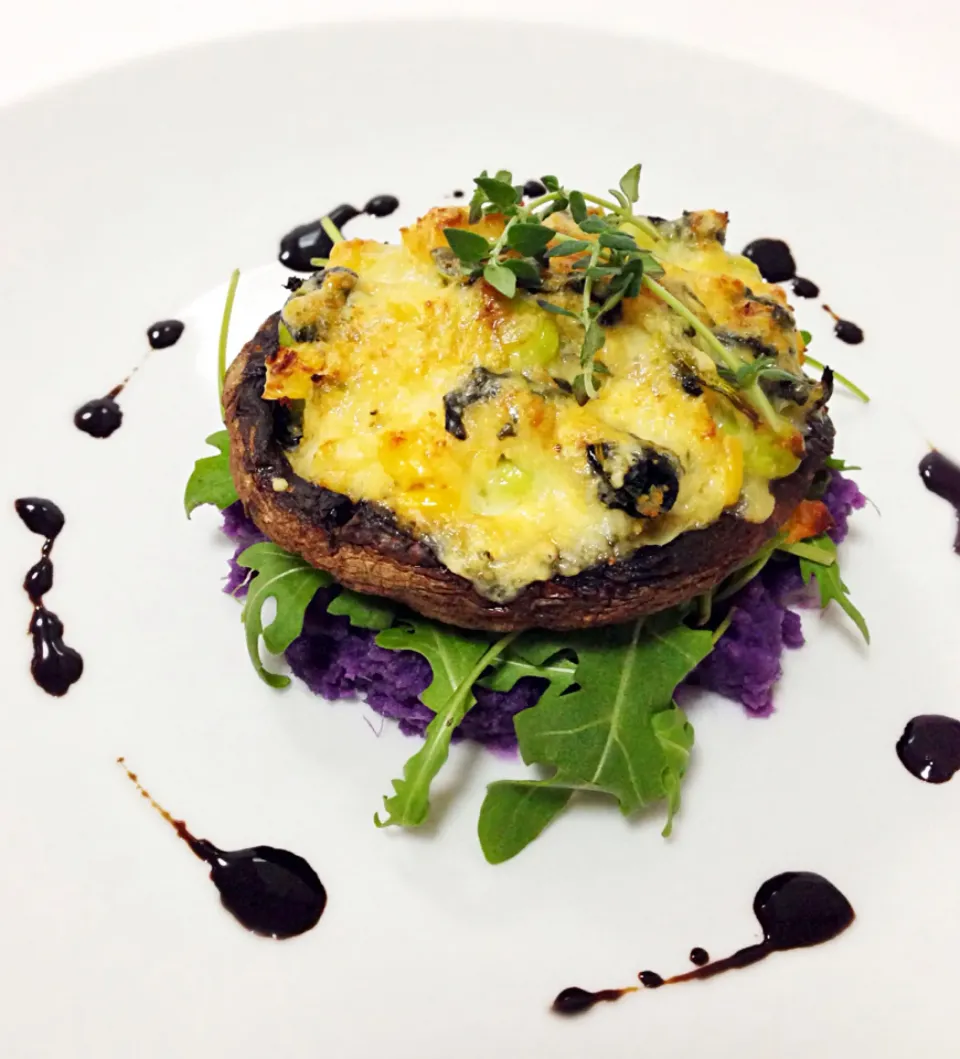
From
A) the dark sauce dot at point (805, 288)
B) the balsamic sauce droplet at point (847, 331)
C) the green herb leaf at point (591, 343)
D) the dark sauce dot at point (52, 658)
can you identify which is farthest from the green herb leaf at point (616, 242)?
the dark sauce dot at point (52, 658)

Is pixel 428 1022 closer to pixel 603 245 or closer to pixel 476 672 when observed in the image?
pixel 476 672

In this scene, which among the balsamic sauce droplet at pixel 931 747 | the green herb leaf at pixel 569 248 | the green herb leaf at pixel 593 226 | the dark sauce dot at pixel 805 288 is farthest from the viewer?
the dark sauce dot at pixel 805 288

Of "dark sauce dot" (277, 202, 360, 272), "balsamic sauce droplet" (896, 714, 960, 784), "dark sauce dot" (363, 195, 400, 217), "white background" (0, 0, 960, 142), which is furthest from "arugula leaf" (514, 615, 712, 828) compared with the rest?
"white background" (0, 0, 960, 142)

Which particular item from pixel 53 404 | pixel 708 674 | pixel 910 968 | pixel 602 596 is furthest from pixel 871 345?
pixel 53 404

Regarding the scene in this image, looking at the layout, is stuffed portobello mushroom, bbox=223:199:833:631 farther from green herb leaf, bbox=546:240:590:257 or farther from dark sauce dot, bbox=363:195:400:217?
dark sauce dot, bbox=363:195:400:217

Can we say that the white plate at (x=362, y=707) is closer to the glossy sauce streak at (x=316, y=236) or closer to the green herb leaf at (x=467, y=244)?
the glossy sauce streak at (x=316, y=236)

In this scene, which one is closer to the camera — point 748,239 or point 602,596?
point 602,596
